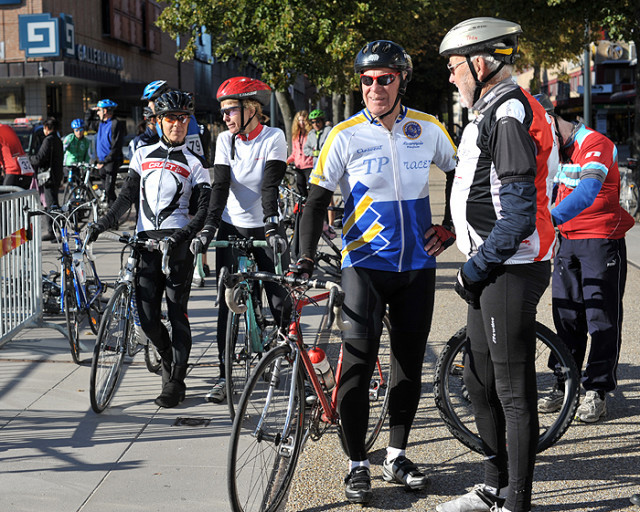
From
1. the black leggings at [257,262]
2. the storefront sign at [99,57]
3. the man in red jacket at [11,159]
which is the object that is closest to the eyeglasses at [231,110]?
the black leggings at [257,262]

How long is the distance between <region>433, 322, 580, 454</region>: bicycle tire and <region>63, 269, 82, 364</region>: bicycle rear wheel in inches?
120

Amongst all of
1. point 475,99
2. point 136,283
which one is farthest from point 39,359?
point 475,99

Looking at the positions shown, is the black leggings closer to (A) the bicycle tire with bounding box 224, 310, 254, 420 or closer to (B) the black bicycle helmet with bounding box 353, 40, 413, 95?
(A) the bicycle tire with bounding box 224, 310, 254, 420

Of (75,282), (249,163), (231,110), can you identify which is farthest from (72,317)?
(231,110)

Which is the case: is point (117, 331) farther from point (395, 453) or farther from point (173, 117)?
point (395, 453)

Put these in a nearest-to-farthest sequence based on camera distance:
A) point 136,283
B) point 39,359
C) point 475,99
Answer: point 475,99, point 136,283, point 39,359

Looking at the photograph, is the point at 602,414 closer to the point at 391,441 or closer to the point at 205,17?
the point at 391,441

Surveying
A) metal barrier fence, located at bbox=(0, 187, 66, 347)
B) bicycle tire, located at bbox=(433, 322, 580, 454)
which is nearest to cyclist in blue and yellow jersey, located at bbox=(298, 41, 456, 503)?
bicycle tire, located at bbox=(433, 322, 580, 454)

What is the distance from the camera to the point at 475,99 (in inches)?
135

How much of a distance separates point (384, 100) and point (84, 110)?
127ft

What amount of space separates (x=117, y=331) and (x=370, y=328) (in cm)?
208

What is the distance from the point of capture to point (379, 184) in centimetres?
399

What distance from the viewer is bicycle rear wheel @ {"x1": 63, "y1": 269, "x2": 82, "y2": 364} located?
6.38 m

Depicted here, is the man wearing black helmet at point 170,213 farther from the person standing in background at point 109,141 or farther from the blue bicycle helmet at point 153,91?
the person standing in background at point 109,141
